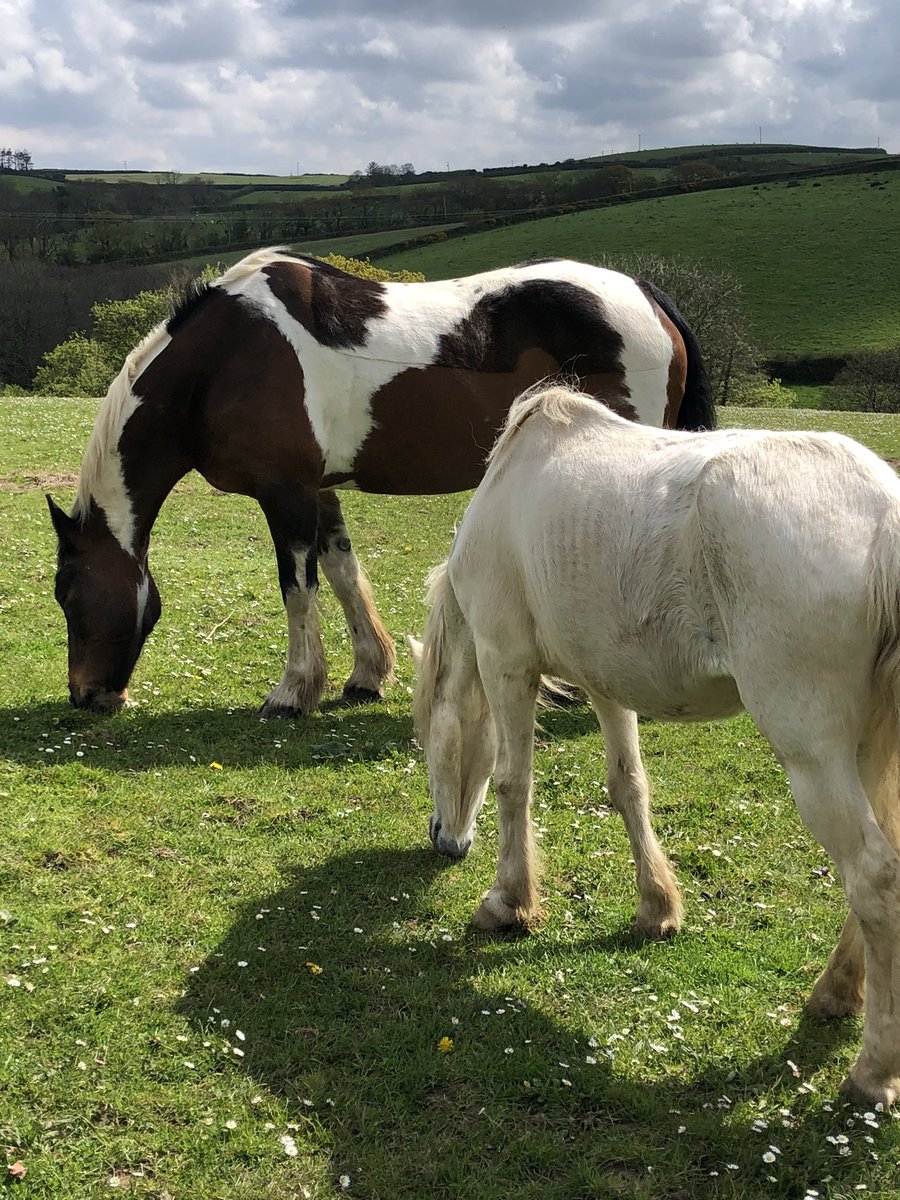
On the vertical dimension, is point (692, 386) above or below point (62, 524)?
above

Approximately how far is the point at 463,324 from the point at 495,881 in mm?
4899

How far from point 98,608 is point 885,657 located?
247 inches

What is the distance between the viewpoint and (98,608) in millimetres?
7977

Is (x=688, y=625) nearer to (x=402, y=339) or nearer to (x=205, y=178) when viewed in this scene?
(x=402, y=339)

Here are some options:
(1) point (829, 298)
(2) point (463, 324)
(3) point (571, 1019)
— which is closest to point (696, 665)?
(3) point (571, 1019)

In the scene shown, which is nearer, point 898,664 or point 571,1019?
point 898,664

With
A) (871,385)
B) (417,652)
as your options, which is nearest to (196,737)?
(417,652)

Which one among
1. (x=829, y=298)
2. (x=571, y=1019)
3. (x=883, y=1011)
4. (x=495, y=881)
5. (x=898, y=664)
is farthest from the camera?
(x=829, y=298)

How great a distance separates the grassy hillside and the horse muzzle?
66085 mm

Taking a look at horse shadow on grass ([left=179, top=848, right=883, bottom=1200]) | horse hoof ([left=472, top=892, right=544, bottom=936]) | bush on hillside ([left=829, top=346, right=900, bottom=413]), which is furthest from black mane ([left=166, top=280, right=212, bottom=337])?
bush on hillside ([left=829, top=346, right=900, bottom=413])

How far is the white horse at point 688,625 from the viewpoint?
139 inches

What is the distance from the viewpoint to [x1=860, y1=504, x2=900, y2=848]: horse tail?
3.45m

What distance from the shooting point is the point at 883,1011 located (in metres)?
3.73

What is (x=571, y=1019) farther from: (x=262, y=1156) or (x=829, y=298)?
(x=829, y=298)
